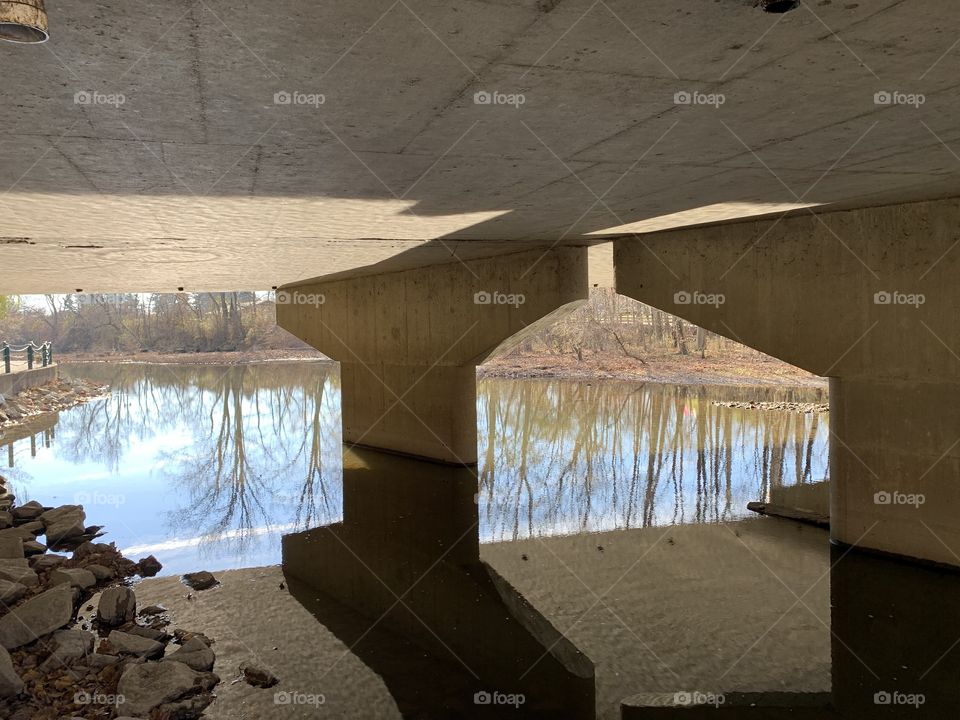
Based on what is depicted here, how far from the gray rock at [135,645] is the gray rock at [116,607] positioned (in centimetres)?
49

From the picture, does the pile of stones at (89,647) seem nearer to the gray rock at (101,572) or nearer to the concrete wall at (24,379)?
the gray rock at (101,572)

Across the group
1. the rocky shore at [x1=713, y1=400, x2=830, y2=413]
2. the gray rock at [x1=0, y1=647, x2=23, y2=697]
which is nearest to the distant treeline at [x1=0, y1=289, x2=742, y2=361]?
the rocky shore at [x1=713, y1=400, x2=830, y2=413]

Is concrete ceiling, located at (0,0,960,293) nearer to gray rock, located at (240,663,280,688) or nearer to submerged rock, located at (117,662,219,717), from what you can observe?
submerged rock, located at (117,662,219,717)

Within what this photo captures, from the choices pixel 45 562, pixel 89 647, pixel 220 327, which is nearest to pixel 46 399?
pixel 45 562

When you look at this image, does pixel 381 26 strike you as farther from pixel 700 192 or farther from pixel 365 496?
pixel 365 496

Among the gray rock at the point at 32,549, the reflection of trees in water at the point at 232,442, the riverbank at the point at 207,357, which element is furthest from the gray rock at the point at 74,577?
the riverbank at the point at 207,357

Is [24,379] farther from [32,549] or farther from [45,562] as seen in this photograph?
[45,562]

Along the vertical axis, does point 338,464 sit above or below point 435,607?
above

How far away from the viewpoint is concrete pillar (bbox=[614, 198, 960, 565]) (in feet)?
22.7

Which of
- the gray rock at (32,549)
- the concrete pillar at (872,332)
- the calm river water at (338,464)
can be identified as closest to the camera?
the concrete pillar at (872,332)

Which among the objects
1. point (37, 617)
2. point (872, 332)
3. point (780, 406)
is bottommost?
point (37, 617)

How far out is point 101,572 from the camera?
7.52 metres

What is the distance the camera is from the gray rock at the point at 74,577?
23.1 ft

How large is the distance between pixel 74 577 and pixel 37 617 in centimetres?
122
